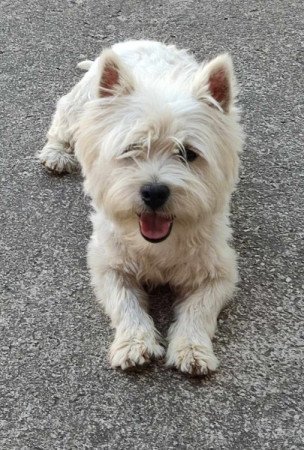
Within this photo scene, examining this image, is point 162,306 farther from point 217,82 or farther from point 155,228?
point 217,82

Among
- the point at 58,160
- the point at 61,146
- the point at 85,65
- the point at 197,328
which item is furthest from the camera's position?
the point at 85,65

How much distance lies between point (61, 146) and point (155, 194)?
1.84 metres

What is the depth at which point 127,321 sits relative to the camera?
11.8ft

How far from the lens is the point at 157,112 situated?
3316 millimetres

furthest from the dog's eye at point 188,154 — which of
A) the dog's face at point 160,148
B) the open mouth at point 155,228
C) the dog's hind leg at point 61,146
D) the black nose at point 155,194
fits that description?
the dog's hind leg at point 61,146

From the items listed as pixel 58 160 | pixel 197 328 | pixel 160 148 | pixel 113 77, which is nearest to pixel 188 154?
pixel 160 148

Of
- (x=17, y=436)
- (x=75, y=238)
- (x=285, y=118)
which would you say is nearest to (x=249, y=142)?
(x=285, y=118)

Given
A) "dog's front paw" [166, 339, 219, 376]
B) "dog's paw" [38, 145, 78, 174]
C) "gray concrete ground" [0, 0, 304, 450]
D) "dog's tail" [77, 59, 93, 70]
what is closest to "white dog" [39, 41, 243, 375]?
"dog's front paw" [166, 339, 219, 376]

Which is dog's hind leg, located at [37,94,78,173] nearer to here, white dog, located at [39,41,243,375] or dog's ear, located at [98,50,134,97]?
white dog, located at [39,41,243,375]

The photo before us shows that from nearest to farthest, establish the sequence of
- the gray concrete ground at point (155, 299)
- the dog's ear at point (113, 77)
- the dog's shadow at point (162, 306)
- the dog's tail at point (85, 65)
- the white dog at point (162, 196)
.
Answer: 1. the gray concrete ground at point (155, 299)
2. the white dog at point (162, 196)
3. the dog's ear at point (113, 77)
4. the dog's shadow at point (162, 306)
5. the dog's tail at point (85, 65)

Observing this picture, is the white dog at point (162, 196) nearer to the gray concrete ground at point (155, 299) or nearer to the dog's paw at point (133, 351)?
the dog's paw at point (133, 351)

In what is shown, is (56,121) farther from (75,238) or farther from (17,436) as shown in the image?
(17,436)

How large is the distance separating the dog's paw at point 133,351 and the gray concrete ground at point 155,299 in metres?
0.07

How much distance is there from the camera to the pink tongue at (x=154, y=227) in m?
3.47
